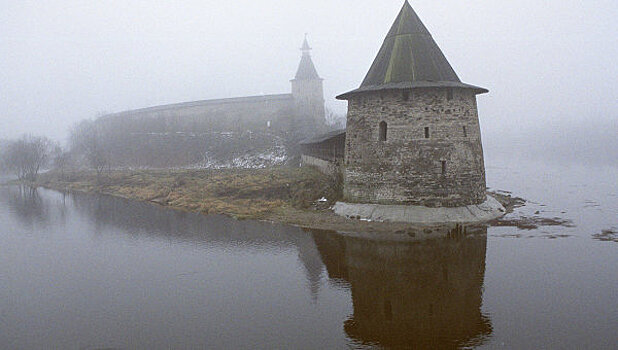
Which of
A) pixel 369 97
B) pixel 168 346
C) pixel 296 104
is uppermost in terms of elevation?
pixel 296 104

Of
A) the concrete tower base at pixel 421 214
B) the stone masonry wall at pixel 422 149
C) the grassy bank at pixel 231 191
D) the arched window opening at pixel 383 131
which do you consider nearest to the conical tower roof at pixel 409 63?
the stone masonry wall at pixel 422 149

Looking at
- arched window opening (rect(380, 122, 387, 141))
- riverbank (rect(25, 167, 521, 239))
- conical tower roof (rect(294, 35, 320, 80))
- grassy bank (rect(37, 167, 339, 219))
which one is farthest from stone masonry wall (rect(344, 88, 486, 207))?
conical tower roof (rect(294, 35, 320, 80))

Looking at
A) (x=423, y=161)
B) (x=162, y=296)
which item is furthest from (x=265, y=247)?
(x=423, y=161)

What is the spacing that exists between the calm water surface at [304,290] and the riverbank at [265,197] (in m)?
1.27

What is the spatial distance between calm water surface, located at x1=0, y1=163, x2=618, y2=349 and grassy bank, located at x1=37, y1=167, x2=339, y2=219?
12.3 ft

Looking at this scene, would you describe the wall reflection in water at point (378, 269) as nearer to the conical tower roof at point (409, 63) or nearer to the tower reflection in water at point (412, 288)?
the tower reflection in water at point (412, 288)

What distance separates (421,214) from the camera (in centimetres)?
1734

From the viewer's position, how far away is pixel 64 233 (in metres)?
19.8

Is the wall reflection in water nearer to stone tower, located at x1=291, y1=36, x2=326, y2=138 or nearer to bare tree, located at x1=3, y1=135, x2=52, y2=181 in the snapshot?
bare tree, located at x1=3, y1=135, x2=52, y2=181

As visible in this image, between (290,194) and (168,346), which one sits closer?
(168,346)

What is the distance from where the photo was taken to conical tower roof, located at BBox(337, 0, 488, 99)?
1794 centimetres

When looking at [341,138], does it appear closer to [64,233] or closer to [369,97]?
[369,97]

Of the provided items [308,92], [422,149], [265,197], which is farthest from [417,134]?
[308,92]

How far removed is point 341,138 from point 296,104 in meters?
35.3
